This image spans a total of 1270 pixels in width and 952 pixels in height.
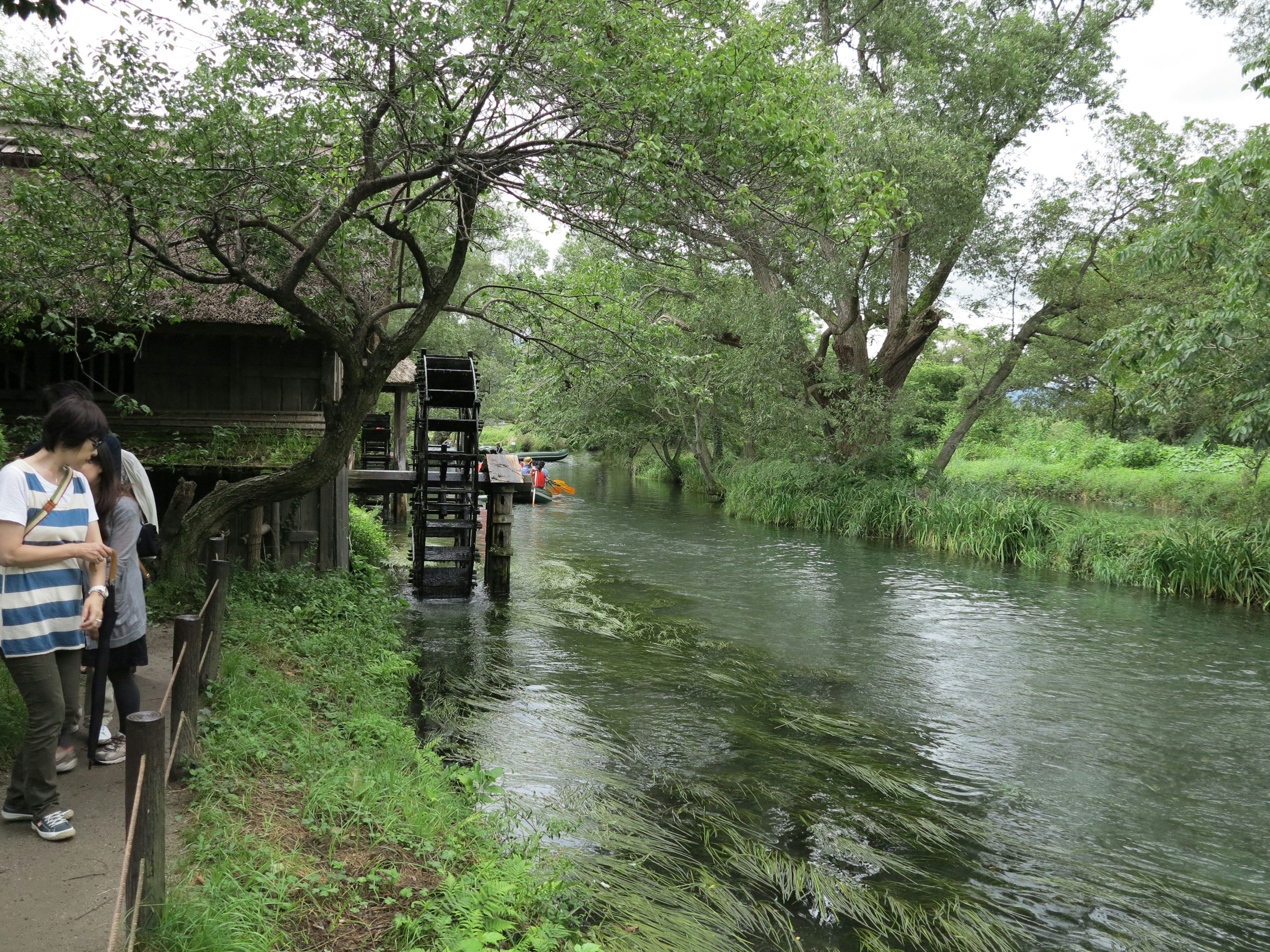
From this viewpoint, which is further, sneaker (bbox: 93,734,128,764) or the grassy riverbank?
sneaker (bbox: 93,734,128,764)

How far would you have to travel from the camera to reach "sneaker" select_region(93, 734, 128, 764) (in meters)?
4.54

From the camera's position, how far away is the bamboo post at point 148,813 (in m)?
2.85

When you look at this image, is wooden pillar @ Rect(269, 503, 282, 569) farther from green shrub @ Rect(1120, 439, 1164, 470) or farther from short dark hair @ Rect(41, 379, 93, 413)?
green shrub @ Rect(1120, 439, 1164, 470)

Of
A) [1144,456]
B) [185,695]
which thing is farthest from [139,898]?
[1144,456]

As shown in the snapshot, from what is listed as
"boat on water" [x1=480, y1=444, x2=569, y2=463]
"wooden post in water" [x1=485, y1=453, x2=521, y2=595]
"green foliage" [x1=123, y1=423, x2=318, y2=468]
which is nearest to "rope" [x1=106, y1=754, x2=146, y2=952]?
"green foliage" [x1=123, y1=423, x2=318, y2=468]

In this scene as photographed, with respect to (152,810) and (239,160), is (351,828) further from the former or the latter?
(239,160)

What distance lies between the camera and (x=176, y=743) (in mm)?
4234

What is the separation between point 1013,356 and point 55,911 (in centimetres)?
2134

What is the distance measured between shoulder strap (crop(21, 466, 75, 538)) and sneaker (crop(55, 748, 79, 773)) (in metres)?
1.42

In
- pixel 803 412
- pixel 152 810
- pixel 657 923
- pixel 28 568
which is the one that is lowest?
pixel 657 923

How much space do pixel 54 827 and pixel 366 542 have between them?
10.5 meters

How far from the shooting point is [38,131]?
22.6 ft

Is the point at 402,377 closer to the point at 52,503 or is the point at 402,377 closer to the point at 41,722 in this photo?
the point at 52,503

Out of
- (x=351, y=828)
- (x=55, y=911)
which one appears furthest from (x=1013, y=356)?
(x=55, y=911)
